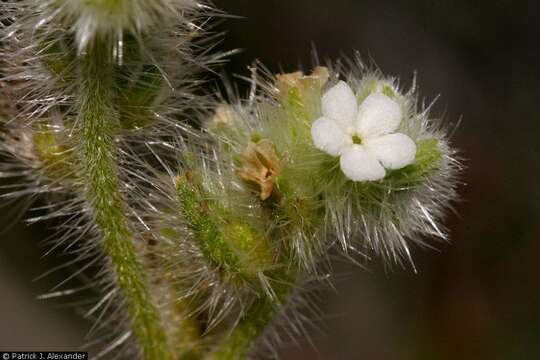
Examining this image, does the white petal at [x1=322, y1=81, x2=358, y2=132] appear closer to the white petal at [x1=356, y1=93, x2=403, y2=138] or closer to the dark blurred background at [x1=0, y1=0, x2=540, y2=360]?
the white petal at [x1=356, y1=93, x2=403, y2=138]

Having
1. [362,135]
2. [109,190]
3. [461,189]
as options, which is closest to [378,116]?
[362,135]

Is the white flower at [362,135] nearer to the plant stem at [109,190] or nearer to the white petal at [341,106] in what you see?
the white petal at [341,106]

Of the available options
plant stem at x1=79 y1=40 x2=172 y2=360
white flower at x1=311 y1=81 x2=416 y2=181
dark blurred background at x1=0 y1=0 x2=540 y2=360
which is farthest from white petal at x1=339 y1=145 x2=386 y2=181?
dark blurred background at x1=0 y1=0 x2=540 y2=360

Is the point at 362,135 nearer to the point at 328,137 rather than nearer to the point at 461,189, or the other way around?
the point at 328,137

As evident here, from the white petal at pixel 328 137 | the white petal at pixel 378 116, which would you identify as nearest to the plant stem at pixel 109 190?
the white petal at pixel 328 137

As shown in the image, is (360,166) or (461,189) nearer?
(360,166)

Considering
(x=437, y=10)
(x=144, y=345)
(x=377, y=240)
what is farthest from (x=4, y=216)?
(x=437, y=10)
